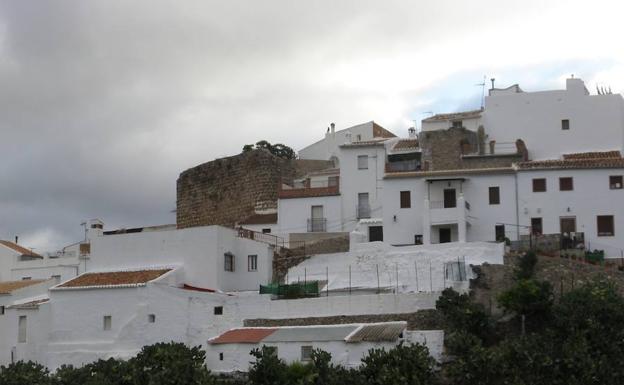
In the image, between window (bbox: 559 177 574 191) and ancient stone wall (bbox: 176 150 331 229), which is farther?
ancient stone wall (bbox: 176 150 331 229)

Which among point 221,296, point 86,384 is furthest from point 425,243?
point 86,384

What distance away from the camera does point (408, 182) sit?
158ft

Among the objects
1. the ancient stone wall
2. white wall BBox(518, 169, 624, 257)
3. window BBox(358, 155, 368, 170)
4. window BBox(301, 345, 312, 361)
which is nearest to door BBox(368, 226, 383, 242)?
window BBox(358, 155, 368, 170)

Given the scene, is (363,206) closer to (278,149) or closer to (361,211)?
(361,211)

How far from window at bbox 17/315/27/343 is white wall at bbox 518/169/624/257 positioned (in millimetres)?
24223

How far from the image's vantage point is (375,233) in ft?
159

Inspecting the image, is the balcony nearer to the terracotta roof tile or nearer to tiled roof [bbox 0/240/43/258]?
the terracotta roof tile

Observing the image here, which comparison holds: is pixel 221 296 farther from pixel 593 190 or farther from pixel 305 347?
pixel 593 190

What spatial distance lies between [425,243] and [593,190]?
27.7 feet

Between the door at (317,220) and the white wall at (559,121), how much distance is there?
10399 millimetres

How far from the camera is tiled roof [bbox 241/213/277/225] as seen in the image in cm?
5309

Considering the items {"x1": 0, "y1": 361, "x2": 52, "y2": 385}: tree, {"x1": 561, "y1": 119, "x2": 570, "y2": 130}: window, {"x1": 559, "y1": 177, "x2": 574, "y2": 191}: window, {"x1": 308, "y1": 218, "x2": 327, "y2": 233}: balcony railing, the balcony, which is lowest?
{"x1": 0, "y1": 361, "x2": 52, "y2": 385}: tree

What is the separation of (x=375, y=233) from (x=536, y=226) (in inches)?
321

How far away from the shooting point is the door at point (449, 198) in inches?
1858
